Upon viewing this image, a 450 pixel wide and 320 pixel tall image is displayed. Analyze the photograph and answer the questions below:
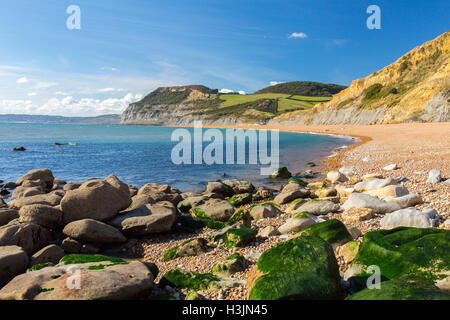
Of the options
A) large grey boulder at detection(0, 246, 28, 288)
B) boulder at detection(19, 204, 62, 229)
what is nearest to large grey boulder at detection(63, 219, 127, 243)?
boulder at detection(19, 204, 62, 229)

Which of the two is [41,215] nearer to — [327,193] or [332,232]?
[332,232]

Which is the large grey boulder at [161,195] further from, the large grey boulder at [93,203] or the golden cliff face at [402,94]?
the golden cliff face at [402,94]

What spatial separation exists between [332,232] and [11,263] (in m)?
7.51

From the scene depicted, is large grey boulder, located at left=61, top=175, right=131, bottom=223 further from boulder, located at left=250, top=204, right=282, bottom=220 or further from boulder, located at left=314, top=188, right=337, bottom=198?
boulder, located at left=314, top=188, right=337, bottom=198

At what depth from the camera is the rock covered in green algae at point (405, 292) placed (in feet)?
10.4

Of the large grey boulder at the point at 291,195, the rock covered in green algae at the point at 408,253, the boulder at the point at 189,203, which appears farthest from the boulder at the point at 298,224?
the boulder at the point at 189,203

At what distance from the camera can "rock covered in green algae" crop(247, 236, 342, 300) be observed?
12.7ft

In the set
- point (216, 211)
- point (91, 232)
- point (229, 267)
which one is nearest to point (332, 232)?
point (229, 267)

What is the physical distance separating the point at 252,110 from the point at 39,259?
16628 centimetres

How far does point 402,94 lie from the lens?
2815 inches

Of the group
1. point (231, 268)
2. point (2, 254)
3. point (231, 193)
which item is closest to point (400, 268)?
point (231, 268)

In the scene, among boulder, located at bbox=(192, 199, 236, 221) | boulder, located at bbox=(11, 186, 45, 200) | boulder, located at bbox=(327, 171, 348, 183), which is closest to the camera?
boulder, located at bbox=(192, 199, 236, 221)

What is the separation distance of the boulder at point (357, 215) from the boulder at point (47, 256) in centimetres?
840

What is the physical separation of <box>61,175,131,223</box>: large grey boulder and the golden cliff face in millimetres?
64807
